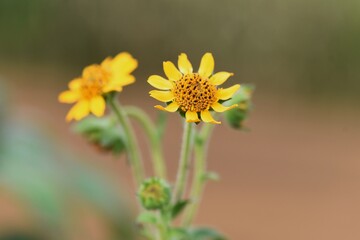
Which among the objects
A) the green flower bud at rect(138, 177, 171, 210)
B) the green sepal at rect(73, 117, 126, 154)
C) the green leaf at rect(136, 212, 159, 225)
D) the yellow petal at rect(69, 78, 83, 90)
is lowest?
the green leaf at rect(136, 212, 159, 225)

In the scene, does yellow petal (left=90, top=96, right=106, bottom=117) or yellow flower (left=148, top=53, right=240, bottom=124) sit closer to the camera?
yellow flower (left=148, top=53, right=240, bottom=124)

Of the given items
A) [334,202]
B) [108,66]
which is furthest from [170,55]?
[108,66]

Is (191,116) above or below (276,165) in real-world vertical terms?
below

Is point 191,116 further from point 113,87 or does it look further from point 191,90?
point 113,87

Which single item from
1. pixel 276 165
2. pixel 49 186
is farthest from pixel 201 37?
pixel 49 186

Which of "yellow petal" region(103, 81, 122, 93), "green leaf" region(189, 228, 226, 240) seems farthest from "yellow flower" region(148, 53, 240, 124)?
"green leaf" region(189, 228, 226, 240)

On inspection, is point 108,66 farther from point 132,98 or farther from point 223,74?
point 132,98

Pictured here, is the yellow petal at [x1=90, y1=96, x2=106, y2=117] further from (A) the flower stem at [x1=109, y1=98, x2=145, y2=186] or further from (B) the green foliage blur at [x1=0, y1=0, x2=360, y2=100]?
(B) the green foliage blur at [x1=0, y1=0, x2=360, y2=100]

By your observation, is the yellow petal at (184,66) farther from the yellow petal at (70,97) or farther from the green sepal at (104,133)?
the green sepal at (104,133)
